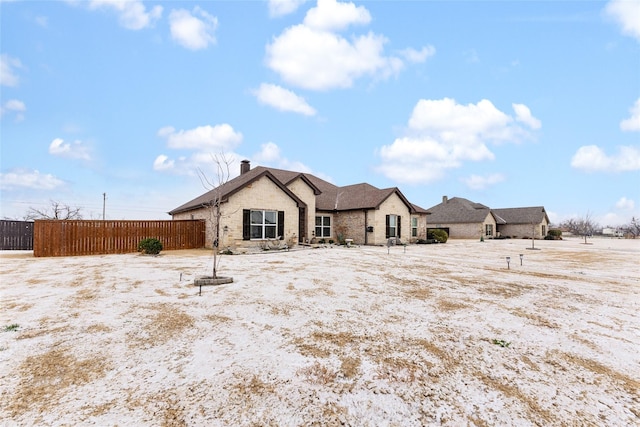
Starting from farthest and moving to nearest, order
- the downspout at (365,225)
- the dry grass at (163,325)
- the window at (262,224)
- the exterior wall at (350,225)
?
the exterior wall at (350,225)
the downspout at (365,225)
the window at (262,224)
the dry grass at (163,325)

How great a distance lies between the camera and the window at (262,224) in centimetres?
1852

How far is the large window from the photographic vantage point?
62.4 feet

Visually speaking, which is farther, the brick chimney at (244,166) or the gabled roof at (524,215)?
the gabled roof at (524,215)

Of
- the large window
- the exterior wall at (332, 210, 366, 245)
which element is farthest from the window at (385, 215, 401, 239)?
the large window

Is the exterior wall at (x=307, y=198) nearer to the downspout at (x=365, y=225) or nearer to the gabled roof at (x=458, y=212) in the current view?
the downspout at (x=365, y=225)

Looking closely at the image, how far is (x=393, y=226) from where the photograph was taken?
25.0m

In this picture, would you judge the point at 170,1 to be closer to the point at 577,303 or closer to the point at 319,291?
the point at 319,291

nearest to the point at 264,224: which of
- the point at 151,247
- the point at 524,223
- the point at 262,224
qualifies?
the point at 262,224

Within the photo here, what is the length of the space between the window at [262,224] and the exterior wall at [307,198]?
132 inches

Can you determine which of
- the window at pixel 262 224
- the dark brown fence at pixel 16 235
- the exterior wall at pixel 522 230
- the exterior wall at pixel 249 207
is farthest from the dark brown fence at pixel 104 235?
the exterior wall at pixel 522 230

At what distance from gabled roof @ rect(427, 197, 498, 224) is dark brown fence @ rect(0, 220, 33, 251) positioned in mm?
39947

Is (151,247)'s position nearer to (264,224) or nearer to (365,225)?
(264,224)

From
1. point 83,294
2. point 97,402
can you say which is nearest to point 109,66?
point 83,294

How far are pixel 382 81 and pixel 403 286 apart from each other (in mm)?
14093
